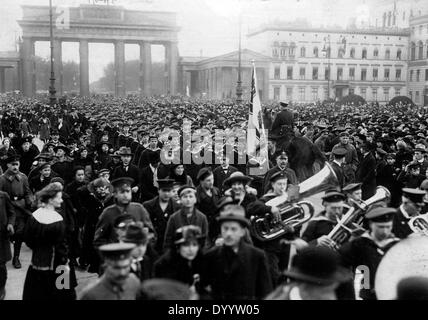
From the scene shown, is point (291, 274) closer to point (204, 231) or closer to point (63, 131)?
point (204, 231)

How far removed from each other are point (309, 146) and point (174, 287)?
781 cm

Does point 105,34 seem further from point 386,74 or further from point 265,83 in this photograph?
point 386,74

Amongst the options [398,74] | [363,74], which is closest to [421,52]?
[398,74]

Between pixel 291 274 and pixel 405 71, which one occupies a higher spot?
pixel 405 71

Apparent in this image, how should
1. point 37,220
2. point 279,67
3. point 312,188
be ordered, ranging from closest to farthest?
point 37,220
point 312,188
point 279,67

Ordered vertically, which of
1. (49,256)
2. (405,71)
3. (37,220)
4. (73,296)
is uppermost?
(405,71)

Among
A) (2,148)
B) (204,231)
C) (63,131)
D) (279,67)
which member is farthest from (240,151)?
(279,67)

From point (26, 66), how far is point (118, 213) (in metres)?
67.4

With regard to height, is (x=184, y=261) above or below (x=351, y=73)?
below

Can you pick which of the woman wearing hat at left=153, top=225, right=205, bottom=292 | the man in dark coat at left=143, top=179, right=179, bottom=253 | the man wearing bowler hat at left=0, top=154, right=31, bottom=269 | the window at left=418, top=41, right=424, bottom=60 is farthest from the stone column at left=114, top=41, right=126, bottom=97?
the woman wearing hat at left=153, top=225, right=205, bottom=292

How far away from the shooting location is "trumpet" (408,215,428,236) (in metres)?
6.22

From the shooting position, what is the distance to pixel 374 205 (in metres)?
6.32

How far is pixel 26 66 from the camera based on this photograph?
6875 cm

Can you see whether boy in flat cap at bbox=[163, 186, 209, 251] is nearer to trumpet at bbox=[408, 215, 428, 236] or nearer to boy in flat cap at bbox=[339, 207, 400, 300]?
boy in flat cap at bbox=[339, 207, 400, 300]
